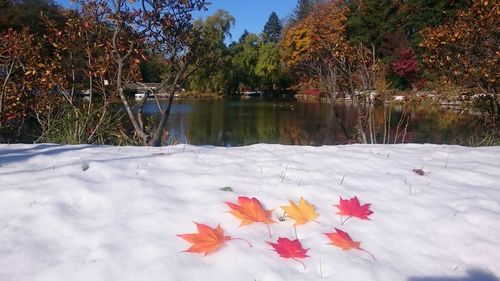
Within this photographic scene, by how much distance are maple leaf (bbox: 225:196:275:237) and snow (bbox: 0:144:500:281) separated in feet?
0.11

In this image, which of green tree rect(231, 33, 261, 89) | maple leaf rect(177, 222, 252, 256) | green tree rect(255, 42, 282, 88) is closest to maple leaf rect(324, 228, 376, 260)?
maple leaf rect(177, 222, 252, 256)

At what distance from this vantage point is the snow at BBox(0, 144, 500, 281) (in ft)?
3.60

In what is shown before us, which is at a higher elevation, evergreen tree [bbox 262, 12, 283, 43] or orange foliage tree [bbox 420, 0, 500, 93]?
evergreen tree [bbox 262, 12, 283, 43]

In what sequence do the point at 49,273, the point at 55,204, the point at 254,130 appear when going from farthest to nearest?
1. the point at 254,130
2. the point at 55,204
3. the point at 49,273

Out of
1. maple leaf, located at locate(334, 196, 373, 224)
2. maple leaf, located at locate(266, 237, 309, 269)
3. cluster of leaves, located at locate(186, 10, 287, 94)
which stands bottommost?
maple leaf, located at locate(266, 237, 309, 269)

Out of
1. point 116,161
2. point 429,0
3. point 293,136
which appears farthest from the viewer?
point 429,0

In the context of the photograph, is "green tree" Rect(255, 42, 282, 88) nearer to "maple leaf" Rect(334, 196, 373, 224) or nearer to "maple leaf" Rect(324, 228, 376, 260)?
"maple leaf" Rect(334, 196, 373, 224)

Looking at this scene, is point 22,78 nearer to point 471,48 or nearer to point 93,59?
point 93,59

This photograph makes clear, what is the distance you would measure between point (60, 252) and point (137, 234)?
22 cm

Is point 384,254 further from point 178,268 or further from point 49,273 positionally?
Answer: point 49,273

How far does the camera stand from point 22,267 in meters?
1.03

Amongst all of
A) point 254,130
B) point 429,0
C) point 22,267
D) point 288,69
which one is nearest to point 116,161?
point 22,267

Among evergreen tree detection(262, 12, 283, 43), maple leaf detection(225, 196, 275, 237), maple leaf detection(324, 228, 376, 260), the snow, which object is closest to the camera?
the snow

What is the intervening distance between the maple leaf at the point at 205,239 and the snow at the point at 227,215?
2 centimetres
